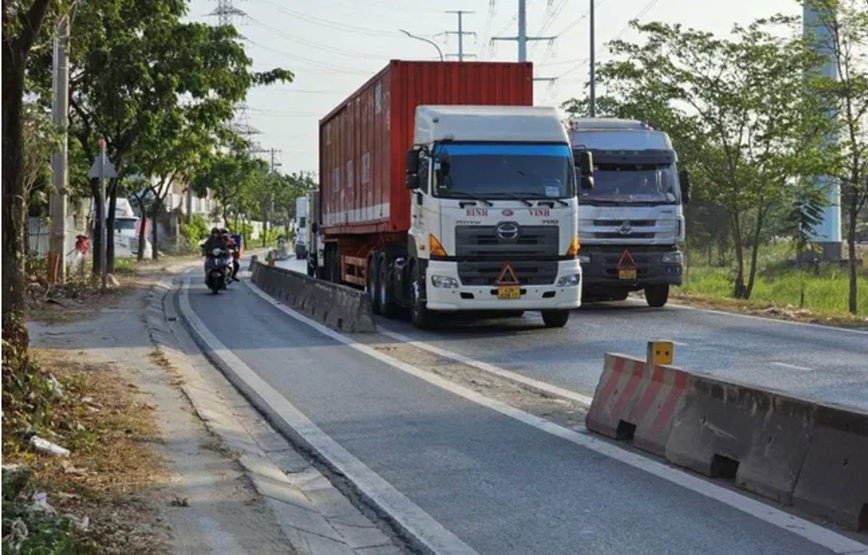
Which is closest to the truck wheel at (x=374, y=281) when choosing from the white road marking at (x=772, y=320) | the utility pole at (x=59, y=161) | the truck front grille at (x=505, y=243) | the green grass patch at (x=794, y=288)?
the truck front grille at (x=505, y=243)

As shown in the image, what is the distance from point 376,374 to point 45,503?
7145 millimetres

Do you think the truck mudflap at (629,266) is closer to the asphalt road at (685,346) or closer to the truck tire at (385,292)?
the asphalt road at (685,346)

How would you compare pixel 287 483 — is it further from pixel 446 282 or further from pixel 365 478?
pixel 446 282

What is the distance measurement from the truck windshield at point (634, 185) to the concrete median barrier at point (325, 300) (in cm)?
528

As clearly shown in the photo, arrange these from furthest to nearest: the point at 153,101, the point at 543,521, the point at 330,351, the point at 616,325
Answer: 1. the point at 153,101
2. the point at 616,325
3. the point at 330,351
4. the point at 543,521

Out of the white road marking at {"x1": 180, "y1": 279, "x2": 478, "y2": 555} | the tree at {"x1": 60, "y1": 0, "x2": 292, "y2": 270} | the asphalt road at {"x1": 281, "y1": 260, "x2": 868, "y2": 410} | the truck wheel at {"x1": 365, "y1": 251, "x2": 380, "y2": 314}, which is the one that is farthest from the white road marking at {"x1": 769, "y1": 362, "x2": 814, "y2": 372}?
the tree at {"x1": 60, "y1": 0, "x2": 292, "y2": 270}

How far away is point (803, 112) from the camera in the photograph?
28.0 m

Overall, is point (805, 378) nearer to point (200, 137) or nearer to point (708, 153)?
point (708, 153)

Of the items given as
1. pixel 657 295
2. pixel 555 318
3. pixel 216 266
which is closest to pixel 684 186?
pixel 657 295

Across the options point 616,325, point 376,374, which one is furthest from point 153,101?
point 376,374

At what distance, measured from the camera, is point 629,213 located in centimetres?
2148

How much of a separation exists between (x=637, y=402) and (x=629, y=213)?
13.4m

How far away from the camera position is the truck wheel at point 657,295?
2266cm

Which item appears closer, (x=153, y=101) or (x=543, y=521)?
(x=543, y=521)
